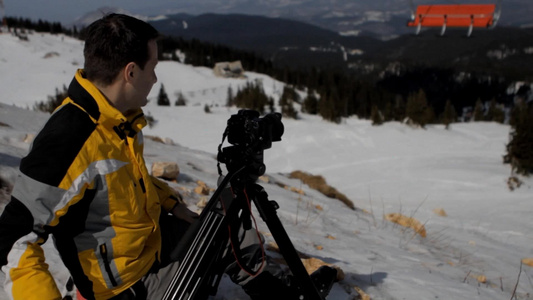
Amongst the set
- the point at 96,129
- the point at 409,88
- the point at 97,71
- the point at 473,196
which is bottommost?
the point at 409,88

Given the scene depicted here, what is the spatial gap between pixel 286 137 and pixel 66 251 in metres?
31.2

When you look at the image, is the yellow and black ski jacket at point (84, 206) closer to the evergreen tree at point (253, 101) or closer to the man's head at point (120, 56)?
the man's head at point (120, 56)

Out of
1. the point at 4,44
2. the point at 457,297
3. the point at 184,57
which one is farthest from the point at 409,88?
the point at 457,297

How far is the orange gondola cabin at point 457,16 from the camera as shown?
17625 mm

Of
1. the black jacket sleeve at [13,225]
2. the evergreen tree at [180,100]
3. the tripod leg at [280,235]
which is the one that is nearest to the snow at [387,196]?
the tripod leg at [280,235]

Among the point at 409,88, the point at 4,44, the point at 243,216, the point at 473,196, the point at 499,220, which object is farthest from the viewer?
the point at 409,88

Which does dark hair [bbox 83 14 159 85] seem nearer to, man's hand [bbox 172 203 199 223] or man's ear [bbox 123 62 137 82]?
man's ear [bbox 123 62 137 82]

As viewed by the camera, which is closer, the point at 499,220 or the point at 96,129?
the point at 96,129

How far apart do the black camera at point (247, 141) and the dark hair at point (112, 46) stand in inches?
23.7

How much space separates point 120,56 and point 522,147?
2874 centimetres

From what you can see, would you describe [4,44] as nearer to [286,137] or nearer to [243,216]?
[286,137]

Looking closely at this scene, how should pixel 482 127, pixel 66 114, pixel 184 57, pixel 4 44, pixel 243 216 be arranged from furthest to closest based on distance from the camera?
1. pixel 184 57
2. pixel 4 44
3. pixel 482 127
4. pixel 243 216
5. pixel 66 114

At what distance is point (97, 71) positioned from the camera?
6.21 ft

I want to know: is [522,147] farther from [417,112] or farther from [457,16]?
[417,112]
